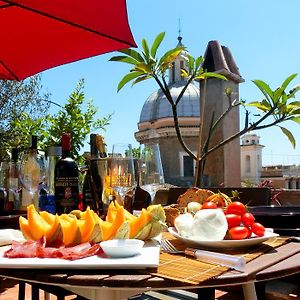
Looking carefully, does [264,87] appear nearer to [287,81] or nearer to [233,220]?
[287,81]

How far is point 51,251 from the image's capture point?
84 centimetres

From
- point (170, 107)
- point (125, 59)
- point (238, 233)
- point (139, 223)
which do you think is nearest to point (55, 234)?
point (139, 223)

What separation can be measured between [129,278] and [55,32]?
5.89 ft

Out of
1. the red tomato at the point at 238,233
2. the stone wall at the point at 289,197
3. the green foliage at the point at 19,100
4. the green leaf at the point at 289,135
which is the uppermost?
the green foliage at the point at 19,100

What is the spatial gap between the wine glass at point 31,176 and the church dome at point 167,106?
26208 millimetres

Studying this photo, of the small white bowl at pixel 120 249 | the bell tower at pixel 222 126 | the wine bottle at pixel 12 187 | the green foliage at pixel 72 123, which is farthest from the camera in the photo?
the bell tower at pixel 222 126

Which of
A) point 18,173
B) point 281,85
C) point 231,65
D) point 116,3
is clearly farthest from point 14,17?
point 231,65

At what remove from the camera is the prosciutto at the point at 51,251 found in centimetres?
82

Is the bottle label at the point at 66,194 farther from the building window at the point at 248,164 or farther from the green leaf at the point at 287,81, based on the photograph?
the building window at the point at 248,164

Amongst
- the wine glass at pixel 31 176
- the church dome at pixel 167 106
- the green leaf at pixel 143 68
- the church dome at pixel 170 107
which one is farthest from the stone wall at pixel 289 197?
the church dome at pixel 167 106

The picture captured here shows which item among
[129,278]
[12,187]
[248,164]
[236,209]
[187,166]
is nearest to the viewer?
[129,278]

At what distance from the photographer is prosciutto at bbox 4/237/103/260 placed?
2.70 feet

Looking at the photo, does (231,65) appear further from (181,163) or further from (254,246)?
(181,163)

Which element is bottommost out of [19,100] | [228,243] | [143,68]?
[228,243]
